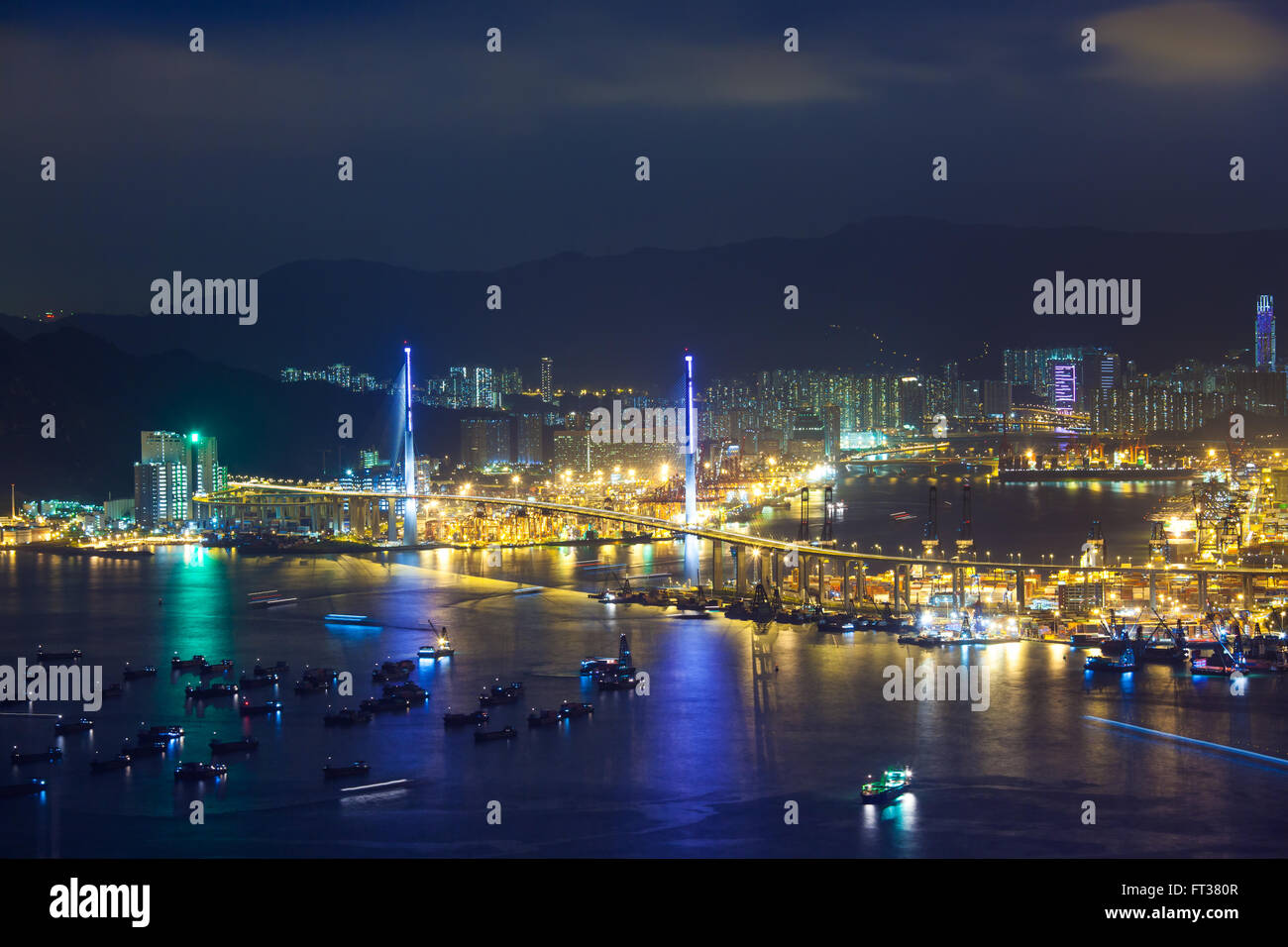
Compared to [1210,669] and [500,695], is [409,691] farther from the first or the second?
[1210,669]

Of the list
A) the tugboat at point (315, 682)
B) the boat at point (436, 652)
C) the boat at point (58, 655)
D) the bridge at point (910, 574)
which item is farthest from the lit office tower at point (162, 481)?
the tugboat at point (315, 682)

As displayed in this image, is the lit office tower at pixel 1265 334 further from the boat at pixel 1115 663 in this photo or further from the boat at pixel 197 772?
the boat at pixel 197 772

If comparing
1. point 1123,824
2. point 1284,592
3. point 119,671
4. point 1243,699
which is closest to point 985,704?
point 1243,699

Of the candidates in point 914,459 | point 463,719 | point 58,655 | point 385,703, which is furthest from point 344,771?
point 914,459

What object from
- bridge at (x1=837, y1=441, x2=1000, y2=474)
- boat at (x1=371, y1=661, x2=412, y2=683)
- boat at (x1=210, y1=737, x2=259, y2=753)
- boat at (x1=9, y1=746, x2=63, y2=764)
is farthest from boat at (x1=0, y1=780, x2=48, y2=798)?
bridge at (x1=837, y1=441, x2=1000, y2=474)

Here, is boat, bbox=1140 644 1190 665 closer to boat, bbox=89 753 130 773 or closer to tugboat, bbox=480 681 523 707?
tugboat, bbox=480 681 523 707
